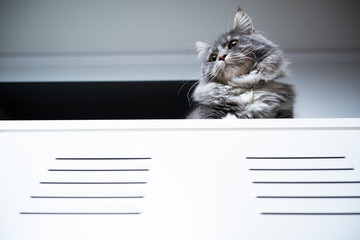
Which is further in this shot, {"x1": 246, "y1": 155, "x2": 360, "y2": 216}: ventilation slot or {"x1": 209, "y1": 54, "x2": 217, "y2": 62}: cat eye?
{"x1": 209, "y1": 54, "x2": 217, "y2": 62}: cat eye

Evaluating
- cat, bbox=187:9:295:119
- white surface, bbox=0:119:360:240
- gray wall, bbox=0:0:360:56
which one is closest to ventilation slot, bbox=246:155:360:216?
white surface, bbox=0:119:360:240

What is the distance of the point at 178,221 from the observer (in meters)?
0.46

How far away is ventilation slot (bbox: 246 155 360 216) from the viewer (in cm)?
47

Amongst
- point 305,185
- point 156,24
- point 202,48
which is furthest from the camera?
point 156,24

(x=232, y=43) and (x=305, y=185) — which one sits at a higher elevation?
(x=232, y=43)

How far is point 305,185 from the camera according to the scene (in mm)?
514

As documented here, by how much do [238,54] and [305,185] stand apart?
75 centimetres

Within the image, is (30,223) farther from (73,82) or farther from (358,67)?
(358,67)

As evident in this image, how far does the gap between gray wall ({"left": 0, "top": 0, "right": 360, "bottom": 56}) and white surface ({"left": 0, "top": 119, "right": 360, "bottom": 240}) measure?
1108 mm

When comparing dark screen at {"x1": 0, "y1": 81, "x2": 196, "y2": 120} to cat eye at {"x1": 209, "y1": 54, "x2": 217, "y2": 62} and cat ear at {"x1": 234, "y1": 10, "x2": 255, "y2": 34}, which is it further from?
cat ear at {"x1": 234, "y1": 10, "x2": 255, "y2": 34}

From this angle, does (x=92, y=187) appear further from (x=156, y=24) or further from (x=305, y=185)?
(x=156, y=24)

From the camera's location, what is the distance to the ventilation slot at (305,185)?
0.47 m

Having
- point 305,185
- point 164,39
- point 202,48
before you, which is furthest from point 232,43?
point 305,185

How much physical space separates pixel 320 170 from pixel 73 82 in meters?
1.65
